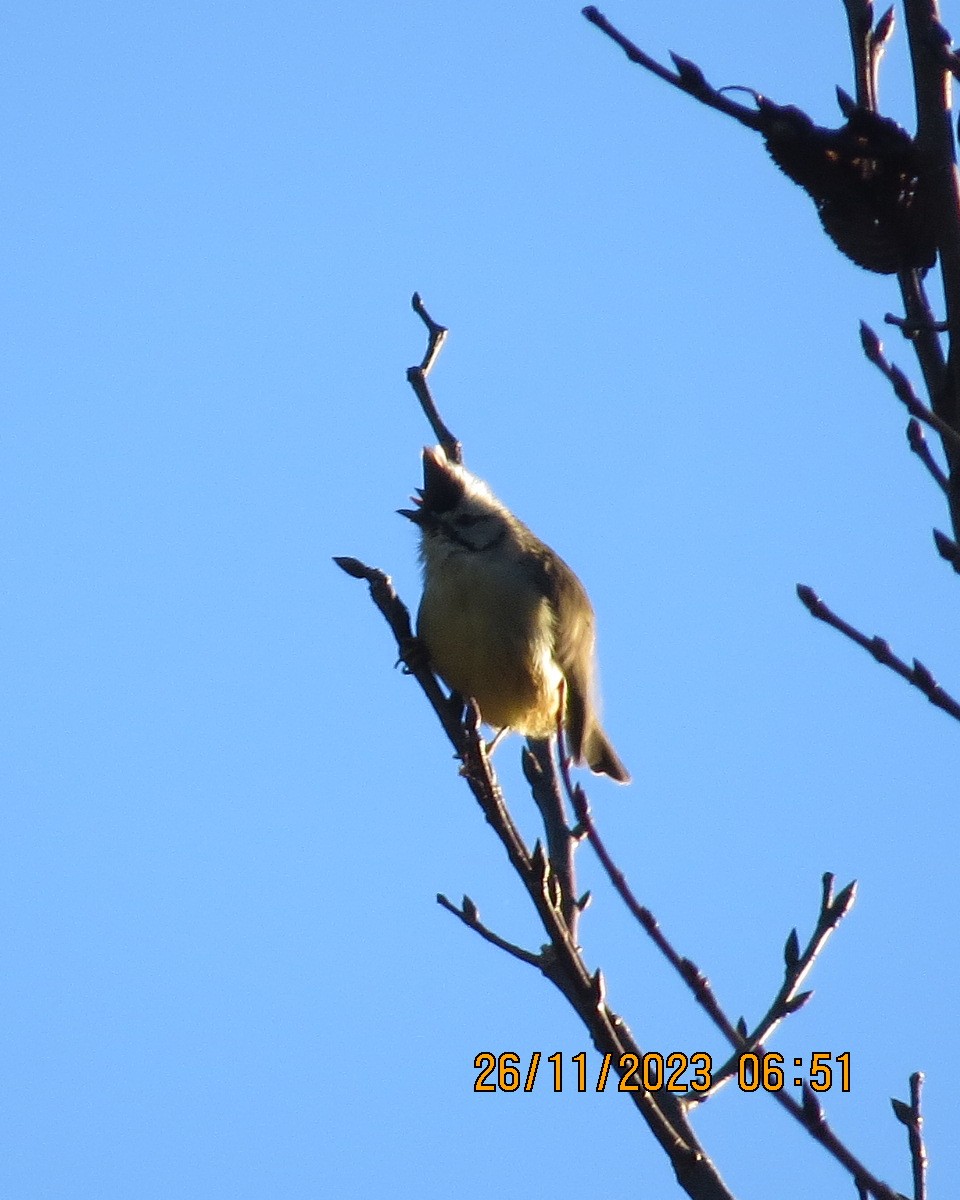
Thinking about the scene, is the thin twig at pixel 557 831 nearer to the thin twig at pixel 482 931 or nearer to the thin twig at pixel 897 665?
the thin twig at pixel 482 931

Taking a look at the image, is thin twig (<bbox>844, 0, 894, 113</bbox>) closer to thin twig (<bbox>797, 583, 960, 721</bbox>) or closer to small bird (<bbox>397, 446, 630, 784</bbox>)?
thin twig (<bbox>797, 583, 960, 721</bbox>)

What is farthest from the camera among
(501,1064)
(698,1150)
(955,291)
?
(501,1064)

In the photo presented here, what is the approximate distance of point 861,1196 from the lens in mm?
2199

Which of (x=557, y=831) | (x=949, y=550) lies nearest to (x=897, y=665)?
(x=949, y=550)

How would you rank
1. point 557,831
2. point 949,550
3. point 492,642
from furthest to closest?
point 492,642 < point 557,831 < point 949,550

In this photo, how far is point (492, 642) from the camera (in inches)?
199

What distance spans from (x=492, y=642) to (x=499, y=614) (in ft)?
0.33

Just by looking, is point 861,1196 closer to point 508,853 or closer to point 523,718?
point 508,853

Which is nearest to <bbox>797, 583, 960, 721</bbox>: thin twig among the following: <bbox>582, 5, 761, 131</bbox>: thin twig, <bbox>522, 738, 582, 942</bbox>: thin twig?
<bbox>582, 5, 761, 131</bbox>: thin twig

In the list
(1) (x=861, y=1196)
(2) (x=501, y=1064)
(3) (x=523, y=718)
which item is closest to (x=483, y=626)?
(3) (x=523, y=718)

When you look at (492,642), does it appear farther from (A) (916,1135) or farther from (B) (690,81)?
(B) (690,81)

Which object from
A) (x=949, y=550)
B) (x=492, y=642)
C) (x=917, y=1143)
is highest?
(x=492, y=642)

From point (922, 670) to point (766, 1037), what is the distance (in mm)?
1230

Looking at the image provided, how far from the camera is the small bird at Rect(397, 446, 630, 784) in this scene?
5.07m
